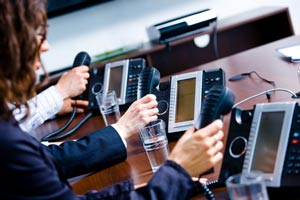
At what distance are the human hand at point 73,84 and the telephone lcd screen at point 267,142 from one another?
105cm

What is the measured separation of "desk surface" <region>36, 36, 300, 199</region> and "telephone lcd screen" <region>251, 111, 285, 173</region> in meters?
0.11

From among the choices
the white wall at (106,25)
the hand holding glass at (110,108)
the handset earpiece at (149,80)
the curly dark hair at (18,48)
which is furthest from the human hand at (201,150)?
the white wall at (106,25)

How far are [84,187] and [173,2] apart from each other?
2.20m

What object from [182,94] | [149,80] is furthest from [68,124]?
[182,94]

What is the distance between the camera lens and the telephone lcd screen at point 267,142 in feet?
3.05

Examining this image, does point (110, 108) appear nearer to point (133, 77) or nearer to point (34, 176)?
point (133, 77)

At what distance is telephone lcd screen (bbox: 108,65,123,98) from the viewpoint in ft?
5.84

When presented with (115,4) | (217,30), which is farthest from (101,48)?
(217,30)

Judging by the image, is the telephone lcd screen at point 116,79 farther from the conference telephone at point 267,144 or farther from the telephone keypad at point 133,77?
the conference telephone at point 267,144

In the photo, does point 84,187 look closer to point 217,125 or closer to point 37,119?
point 217,125

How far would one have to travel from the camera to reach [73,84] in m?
1.90

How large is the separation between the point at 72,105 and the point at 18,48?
3.64ft

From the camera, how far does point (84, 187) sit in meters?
1.27

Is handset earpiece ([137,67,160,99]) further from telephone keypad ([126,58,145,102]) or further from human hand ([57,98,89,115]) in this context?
human hand ([57,98,89,115])
